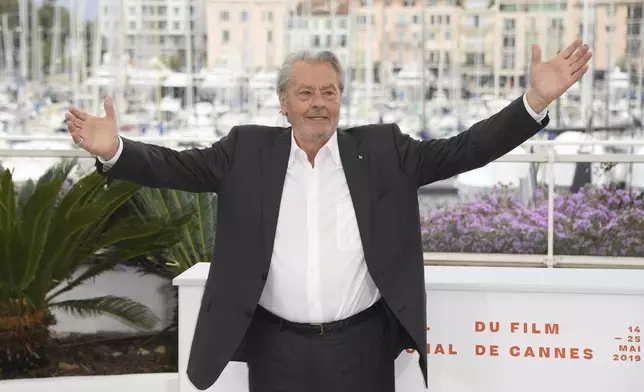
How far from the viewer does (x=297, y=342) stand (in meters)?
2.51

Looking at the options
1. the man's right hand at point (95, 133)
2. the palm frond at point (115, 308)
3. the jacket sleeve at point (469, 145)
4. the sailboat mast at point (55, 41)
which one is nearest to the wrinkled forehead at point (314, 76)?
the jacket sleeve at point (469, 145)

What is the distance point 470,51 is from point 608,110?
392 centimetres

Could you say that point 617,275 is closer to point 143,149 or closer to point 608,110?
point 143,149

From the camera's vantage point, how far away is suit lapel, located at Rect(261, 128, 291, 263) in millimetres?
2510

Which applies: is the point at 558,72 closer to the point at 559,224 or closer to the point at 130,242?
the point at 130,242

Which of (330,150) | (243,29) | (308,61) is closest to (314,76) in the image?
(308,61)

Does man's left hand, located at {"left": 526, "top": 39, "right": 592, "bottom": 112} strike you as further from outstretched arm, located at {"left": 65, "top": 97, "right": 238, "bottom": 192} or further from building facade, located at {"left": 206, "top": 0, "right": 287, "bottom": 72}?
building facade, located at {"left": 206, "top": 0, "right": 287, "bottom": 72}

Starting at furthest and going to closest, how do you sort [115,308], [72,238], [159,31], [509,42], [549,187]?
1. [509,42]
2. [159,31]
3. [549,187]
4. [115,308]
5. [72,238]

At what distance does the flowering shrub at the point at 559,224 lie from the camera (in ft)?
21.5

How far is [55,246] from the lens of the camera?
16.8 feet

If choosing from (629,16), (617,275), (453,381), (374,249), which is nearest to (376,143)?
(374,249)

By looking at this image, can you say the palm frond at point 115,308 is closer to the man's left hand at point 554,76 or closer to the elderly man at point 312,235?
the elderly man at point 312,235

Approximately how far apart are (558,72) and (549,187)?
13.2ft

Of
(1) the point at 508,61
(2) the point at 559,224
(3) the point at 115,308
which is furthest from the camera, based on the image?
(1) the point at 508,61
